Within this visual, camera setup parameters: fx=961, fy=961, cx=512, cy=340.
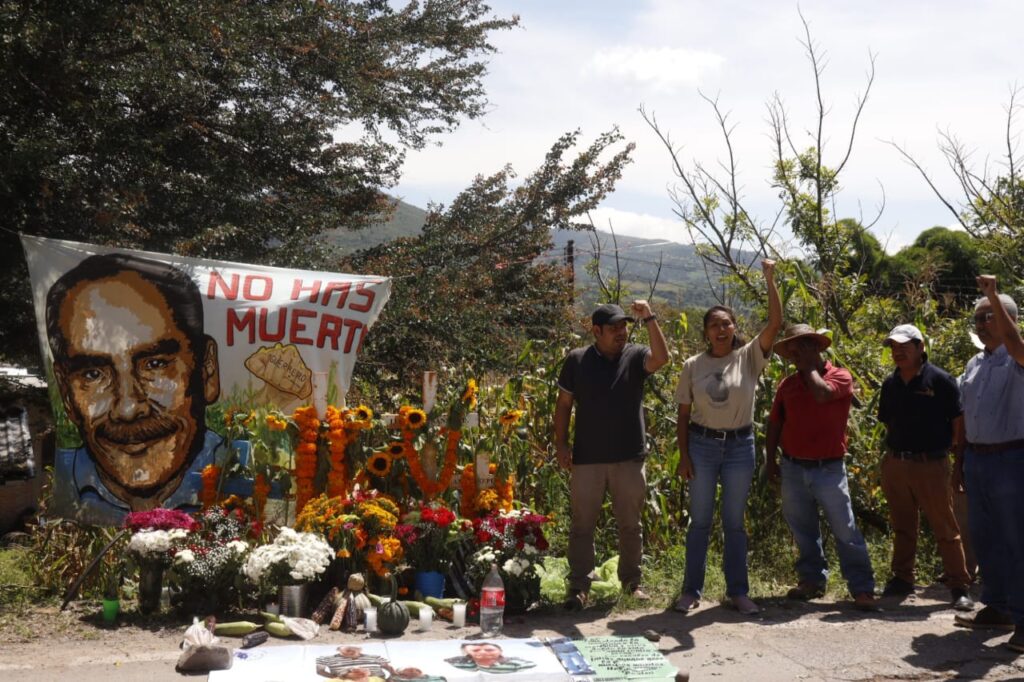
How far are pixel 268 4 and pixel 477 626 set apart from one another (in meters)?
7.86

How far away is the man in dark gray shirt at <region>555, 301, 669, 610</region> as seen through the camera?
20.5 ft

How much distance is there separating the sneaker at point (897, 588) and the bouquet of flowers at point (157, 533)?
A: 4.69 m

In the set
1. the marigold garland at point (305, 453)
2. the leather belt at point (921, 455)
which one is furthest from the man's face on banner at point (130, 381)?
the leather belt at point (921, 455)

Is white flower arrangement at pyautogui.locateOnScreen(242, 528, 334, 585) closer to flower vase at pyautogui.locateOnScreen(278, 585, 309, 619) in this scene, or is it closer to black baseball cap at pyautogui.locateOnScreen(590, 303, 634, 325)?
flower vase at pyautogui.locateOnScreen(278, 585, 309, 619)

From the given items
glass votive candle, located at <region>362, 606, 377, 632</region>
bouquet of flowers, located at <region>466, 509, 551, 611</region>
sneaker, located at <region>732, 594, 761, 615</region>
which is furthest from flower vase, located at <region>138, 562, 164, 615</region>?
sneaker, located at <region>732, 594, 761, 615</region>

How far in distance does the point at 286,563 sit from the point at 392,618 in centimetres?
76

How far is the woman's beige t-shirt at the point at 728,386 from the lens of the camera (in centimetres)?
610

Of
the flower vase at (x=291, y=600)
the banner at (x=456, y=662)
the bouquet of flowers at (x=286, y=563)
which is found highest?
the bouquet of flowers at (x=286, y=563)

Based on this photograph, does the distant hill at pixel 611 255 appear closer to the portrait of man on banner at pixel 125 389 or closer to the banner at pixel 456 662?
the banner at pixel 456 662

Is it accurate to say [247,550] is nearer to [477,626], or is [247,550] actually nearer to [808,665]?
[477,626]

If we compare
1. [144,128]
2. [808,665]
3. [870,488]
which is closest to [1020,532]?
[808,665]

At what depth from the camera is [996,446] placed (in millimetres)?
5531

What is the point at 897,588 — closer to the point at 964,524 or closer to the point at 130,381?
the point at 964,524

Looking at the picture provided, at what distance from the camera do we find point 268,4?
10.9 m
